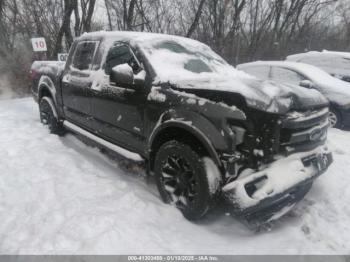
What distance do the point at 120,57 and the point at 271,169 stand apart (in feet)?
7.87

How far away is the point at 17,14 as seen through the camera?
55.2 feet

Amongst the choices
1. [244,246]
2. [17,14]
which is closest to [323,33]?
[17,14]

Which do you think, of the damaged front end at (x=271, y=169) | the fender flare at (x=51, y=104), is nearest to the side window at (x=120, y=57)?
the damaged front end at (x=271, y=169)

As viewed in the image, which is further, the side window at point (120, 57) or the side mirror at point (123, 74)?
the side window at point (120, 57)

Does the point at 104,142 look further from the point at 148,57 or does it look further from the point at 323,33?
the point at 323,33

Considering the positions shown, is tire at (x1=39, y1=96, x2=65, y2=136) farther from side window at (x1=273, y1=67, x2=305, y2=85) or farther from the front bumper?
side window at (x1=273, y1=67, x2=305, y2=85)

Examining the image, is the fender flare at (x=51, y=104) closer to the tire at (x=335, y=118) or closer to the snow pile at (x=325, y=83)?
the snow pile at (x=325, y=83)

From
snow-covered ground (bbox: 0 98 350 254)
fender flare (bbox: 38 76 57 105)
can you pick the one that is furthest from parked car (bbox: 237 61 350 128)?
fender flare (bbox: 38 76 57 105)

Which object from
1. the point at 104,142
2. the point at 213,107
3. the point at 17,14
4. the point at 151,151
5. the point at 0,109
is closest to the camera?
the point at 213,107

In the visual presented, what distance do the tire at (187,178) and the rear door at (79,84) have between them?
180cm

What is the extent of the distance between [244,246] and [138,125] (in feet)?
5.67

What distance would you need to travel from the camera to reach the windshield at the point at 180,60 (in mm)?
3434

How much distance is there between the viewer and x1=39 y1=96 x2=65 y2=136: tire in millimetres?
5679

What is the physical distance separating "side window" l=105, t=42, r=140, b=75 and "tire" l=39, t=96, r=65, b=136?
208 cm
